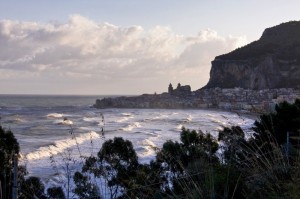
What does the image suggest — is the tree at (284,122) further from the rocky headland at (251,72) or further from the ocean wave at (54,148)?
the rocky headland at (251,72)

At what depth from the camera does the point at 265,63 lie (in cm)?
13162

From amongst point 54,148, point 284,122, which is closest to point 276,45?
point 54,148

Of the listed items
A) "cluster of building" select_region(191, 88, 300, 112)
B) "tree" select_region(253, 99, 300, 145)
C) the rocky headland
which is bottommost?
"tree" select_region(253, 99, 300, 145)

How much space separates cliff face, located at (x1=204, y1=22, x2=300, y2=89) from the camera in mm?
131125

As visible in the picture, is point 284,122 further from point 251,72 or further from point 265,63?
point 251,72

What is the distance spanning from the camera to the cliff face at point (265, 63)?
430ft

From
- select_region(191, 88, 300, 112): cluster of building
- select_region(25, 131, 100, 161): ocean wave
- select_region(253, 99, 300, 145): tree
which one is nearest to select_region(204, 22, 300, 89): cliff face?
select_region(25, 131, 100, 161): ocean wave

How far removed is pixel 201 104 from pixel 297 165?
116432mm

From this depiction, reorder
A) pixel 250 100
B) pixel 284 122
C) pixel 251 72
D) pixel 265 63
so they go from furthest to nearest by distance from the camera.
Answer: pixel 251 72 < pixel 265 63 < pixel 284 122 < pixel 250 100

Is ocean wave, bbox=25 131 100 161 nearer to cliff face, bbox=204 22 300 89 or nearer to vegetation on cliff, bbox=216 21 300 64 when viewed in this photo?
cliff face, bbox=204 22 300 89

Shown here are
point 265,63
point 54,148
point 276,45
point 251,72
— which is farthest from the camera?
point 276,45

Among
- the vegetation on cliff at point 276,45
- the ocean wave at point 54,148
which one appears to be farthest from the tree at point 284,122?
the vegetation on cliff at point 276,45

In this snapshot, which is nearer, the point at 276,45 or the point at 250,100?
the point at 250,100

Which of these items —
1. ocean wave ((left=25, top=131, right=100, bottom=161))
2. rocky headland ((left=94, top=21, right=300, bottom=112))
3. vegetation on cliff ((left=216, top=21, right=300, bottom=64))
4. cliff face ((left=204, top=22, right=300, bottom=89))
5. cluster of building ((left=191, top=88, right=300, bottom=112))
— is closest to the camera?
cluster of building ((left=191, top=88, right=300, bottom=112))
